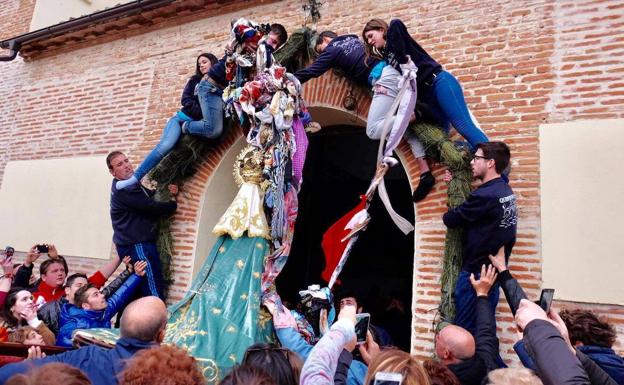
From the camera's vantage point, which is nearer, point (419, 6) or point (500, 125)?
point (500, 125)

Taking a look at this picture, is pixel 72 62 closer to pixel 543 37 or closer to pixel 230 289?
pixel 230 289

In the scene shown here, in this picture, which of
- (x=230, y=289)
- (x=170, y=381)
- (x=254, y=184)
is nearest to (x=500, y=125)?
(x=254, y=184)

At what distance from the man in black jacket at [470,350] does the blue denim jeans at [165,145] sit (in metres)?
3.83

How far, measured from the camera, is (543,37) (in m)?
4.41

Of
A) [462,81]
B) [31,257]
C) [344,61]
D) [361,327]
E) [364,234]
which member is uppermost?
[344,61]

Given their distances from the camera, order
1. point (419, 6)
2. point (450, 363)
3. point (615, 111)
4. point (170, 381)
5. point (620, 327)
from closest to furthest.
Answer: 1. point (170, 381)
2. point (450, 363)
3. point (620, 327)
4. point (615, 111)
5. point (419, 6)

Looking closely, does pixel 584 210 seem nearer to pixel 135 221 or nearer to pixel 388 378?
pixel 388 378

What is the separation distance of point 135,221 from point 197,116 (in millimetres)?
1376

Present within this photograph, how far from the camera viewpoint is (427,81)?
175 inches

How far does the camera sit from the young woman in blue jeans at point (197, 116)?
546 cm

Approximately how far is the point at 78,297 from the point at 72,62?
5.24m

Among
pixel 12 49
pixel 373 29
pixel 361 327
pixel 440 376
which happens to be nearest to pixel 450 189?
→ pixel 373 29

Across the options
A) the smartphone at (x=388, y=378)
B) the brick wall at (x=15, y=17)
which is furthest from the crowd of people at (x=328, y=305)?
the brick wall at (x=15, y=17)

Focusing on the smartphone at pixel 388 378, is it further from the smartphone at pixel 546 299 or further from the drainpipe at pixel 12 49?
the drainpipe at pixel 12 49
